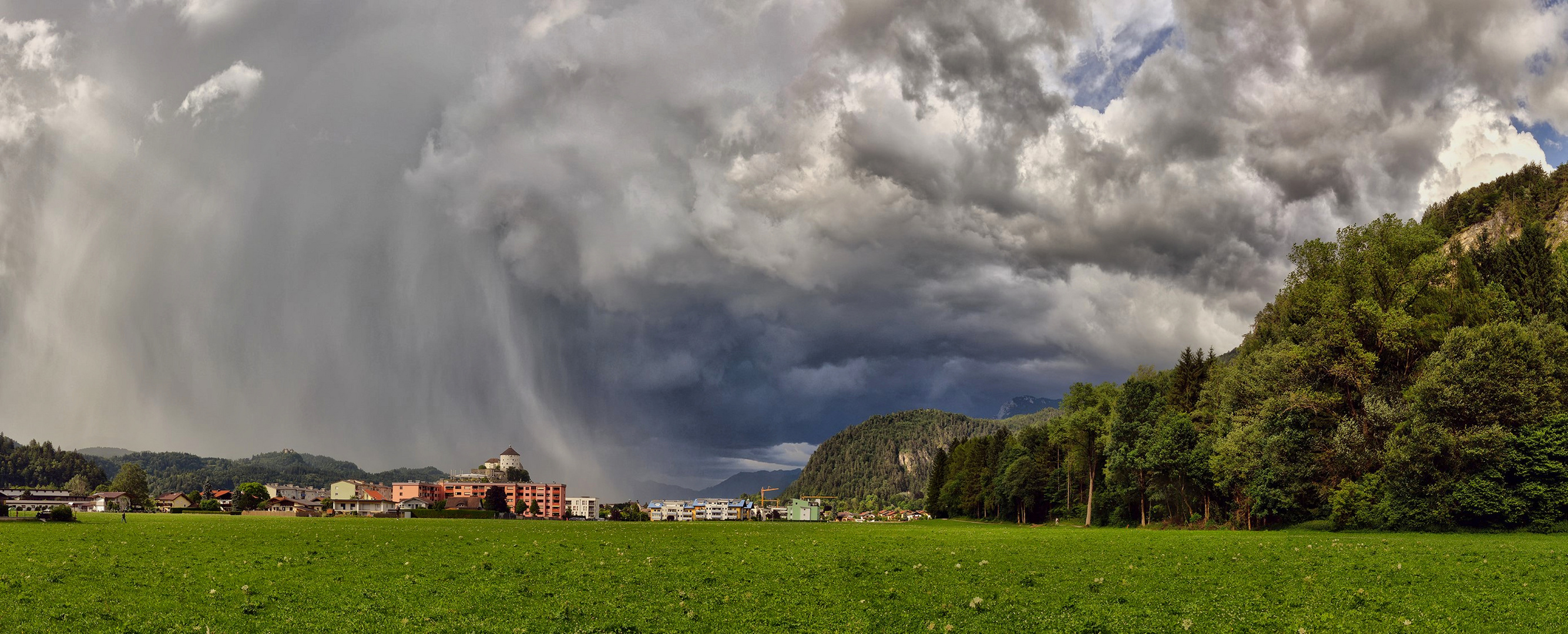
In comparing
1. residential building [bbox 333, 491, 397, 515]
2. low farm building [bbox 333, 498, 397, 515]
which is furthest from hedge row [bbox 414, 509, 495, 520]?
residential building [bbox 333, 491, 397, 515]

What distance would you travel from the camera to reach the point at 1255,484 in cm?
6806

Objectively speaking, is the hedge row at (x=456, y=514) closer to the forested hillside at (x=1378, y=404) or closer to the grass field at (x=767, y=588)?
the forested hillside at (x=1378, y=404)

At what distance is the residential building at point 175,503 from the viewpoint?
166 meters

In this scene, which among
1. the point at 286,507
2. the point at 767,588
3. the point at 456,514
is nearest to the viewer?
the point at 767,588

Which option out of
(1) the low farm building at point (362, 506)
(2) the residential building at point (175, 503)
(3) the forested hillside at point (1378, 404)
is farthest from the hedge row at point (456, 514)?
(3) the forested hillside at point (1378, 404)

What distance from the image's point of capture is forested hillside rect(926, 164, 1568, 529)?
Answer: 55.1 m

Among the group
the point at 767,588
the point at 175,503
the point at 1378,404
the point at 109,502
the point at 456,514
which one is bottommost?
the point at 175,503

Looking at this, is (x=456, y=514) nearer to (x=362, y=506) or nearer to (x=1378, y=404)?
(x=362, y=506)

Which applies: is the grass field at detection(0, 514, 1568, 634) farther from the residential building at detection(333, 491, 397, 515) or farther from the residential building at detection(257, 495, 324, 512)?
the residential building at detection(333, 491, 397, 515)

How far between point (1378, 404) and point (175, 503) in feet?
703

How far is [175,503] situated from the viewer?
17425 centimetres

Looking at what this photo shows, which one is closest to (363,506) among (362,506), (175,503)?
(362,506)

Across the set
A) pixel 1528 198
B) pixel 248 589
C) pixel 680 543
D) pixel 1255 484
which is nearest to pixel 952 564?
pixel 680 543

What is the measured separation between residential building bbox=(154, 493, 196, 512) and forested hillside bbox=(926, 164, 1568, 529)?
179m
